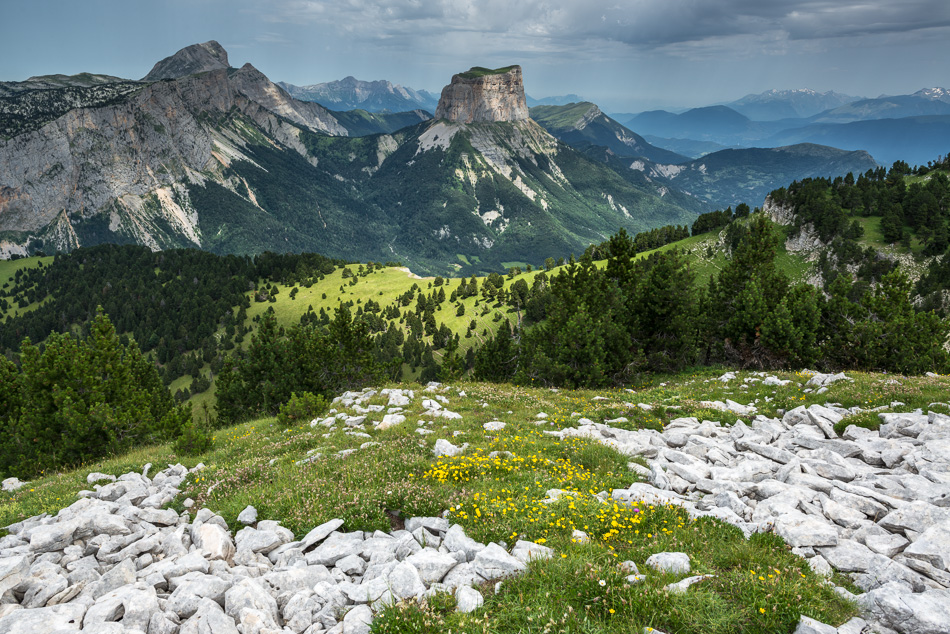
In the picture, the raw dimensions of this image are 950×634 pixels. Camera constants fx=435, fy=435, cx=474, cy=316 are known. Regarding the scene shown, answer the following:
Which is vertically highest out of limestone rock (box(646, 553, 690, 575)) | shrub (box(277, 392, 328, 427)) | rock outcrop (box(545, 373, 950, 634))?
limestone rock (box(646, 553, 690, 575))

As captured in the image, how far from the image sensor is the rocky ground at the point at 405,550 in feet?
23.6

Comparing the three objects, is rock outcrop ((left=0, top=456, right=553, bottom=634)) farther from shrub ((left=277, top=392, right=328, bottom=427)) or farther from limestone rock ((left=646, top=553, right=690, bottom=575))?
shrub ((left=277, top=392, right=328, bottom=427))

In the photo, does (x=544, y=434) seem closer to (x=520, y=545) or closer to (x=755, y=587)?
(x=520, y=545)

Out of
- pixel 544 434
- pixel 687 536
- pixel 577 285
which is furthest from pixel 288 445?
pixel 577 285

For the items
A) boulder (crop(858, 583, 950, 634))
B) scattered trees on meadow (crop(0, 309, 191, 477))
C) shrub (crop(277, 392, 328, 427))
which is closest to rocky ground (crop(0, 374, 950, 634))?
boulder (crop(858, 583, 950, 634))

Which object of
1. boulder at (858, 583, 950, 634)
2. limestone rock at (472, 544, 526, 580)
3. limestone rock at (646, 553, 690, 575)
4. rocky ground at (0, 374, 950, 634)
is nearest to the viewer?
boulder at (858, 583, 950, 634)

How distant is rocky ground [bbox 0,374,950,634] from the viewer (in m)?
7.18

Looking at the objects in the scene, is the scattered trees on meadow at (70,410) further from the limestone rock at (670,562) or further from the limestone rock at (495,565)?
the limestone rock at (670,562)

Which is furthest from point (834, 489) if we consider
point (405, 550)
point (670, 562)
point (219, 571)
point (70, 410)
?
point (70, 410)

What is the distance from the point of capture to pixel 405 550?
9.39 m

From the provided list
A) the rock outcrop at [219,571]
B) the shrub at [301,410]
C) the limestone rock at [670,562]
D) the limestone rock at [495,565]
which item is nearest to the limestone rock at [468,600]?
the rock outcrop at [219,571]

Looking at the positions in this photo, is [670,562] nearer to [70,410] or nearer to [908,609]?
[908,609]

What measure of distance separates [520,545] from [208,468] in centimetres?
1276

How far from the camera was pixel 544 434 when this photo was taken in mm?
17562
